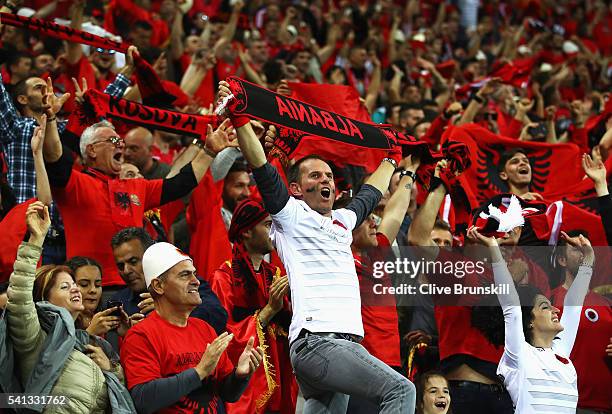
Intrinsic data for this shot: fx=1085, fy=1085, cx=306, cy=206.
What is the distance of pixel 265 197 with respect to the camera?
5.25m

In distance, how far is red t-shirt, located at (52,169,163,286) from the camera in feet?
21.8

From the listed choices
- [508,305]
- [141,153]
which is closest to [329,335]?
[508,305]

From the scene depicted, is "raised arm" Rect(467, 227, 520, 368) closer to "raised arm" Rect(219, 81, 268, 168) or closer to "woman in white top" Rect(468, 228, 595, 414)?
"woman in white top" Rect(468, 228, 595, 414)

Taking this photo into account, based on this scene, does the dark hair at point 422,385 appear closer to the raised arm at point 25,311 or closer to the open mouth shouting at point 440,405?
the open mouth shouting at point 440,405

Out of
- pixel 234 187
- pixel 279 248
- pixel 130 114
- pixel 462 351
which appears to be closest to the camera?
pixel 279 248

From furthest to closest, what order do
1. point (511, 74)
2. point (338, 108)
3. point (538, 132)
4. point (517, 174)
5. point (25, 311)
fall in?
1. point (511, 74)
2. point (538, 132)
3. point (338, 108)
4. point (517, 174)
5. point (25, 311)

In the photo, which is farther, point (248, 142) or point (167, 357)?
point (248, 142)

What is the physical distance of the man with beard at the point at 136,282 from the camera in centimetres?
596

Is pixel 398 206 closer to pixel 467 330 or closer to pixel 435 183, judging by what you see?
pixel 435 183

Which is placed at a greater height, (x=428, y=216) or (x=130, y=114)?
(x=130, y=114)

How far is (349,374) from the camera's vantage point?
502 centimetres

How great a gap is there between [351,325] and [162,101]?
10.5ft

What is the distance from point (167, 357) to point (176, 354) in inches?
1.8

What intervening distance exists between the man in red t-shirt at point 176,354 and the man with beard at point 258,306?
70cm
